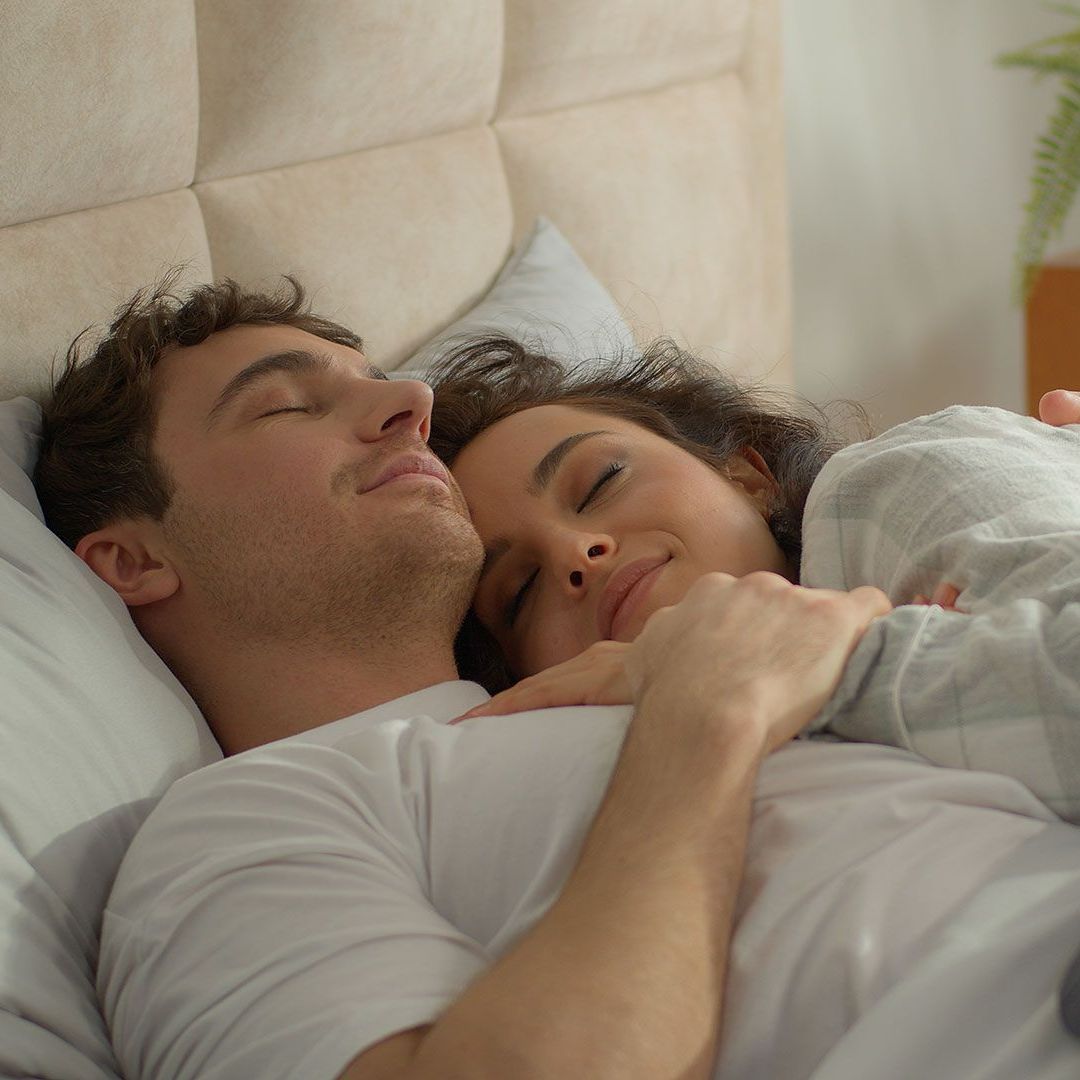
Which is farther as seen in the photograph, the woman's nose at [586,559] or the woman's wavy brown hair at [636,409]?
the woman's wavy brown hair at [636,409]

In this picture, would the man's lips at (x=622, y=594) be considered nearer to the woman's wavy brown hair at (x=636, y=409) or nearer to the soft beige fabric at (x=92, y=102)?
the woman's wavy brown hair at (x=636, y=409)

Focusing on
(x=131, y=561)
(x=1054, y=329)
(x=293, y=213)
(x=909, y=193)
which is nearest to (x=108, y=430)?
(x=131, y=561)

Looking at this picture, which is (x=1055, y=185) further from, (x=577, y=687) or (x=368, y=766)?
(x=368, y=766)

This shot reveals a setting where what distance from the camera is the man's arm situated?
769 mm

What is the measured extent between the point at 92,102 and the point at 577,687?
793mm

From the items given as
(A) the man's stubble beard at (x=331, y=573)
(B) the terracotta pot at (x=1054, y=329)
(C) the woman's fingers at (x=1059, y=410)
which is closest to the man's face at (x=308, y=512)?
(A) the man's stubble beard at (x=331, y=573)

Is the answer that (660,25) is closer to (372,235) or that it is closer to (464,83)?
(464,83)

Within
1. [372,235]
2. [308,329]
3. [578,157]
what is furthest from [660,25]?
[308,329]

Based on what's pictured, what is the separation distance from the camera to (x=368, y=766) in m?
1.01

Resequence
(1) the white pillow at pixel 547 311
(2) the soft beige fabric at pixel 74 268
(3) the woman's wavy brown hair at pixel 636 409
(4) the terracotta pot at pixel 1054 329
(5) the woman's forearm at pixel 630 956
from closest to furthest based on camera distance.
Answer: (5) the woman's forearm at pixel 630 956
(2) the soft beige fabric at pixel 74 268
(3) the woman's wavy brown hair at pixel 636 409
(1) the white pillow at pixel 547 311
(4) the terracotta pot at pixel 1054 329

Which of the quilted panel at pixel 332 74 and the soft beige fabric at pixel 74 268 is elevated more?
the quilted panel at pixel 332 74

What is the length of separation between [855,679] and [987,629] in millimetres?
101

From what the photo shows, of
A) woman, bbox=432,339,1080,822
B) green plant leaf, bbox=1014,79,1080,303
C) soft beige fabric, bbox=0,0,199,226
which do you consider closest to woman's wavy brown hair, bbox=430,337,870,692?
woman, bbox=432,339,1080,822

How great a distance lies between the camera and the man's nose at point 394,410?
1343 mm
